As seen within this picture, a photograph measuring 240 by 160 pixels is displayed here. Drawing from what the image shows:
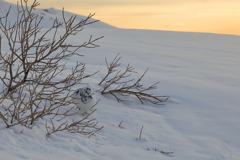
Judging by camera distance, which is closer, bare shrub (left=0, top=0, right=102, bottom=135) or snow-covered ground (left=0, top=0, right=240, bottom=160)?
snow-covered ground (left=0, top=0, right=240, bottom=160)

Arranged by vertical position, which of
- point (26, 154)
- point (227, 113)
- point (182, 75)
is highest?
point (182, 75)

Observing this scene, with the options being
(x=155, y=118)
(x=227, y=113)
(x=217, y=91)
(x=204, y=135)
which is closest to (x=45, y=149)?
(x=155, y=118)

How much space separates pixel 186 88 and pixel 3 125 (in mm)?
2441

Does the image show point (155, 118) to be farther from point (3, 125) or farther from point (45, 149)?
point (3, 125)

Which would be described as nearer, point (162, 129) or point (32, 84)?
point (32, 84)

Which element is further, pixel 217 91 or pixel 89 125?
pixel 217 91

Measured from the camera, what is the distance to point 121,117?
2.82m

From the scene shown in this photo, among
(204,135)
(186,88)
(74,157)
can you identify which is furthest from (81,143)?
(186,88)

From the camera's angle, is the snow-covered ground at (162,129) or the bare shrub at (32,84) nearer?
the snow-covered ground at (162,129)

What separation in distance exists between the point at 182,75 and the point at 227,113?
1455 mm

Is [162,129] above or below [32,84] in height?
below

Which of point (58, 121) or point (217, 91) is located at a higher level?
point (217, 91)

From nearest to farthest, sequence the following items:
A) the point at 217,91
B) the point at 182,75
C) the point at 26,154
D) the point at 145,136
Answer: the point at 26,154 < the point at 145,136 < the point at 217,91 < the point at 182,75

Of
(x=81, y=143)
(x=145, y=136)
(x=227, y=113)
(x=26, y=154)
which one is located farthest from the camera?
(x=227, y=113)
